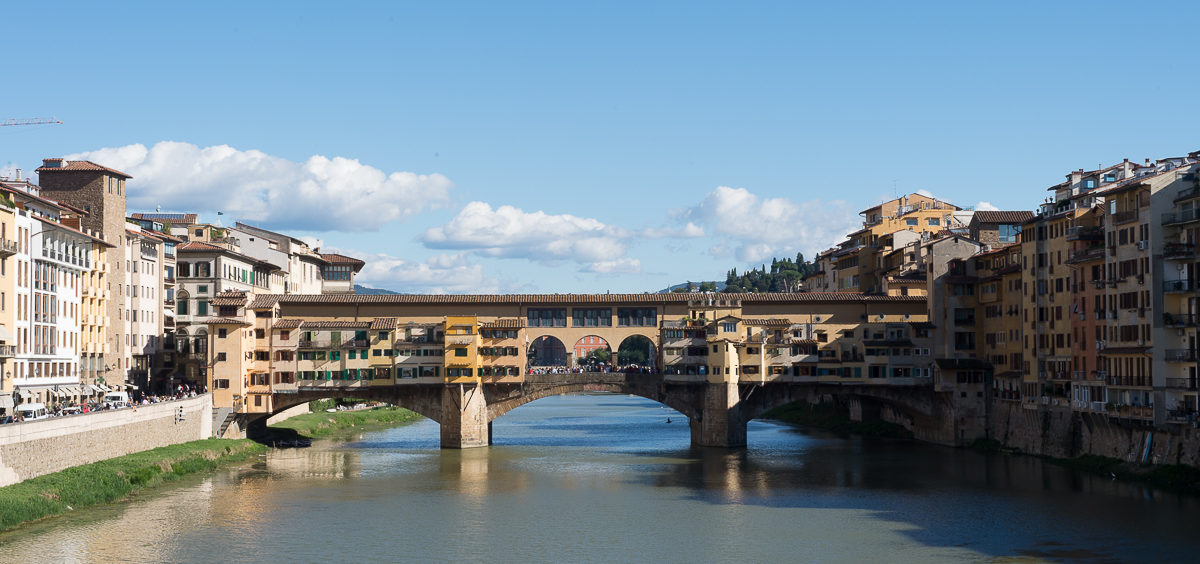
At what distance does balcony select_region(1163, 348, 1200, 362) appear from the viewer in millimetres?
65000

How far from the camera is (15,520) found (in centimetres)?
5134

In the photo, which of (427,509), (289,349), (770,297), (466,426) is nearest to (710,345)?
(770,297)

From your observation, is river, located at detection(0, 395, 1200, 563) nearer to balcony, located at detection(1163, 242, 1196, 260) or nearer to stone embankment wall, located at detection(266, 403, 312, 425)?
balcony, located at detection(1163, 242, 1196, 260)

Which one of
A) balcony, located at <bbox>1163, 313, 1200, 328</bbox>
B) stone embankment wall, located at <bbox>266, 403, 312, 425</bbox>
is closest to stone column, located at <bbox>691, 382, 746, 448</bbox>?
stone embankment wall, located at <bbox>266, 403, 312, 425</bbox>

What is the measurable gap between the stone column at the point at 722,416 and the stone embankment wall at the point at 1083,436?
16.5m

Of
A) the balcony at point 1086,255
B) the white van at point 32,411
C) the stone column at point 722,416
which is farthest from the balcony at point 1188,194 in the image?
the white van at point 32,411

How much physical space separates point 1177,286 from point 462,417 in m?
44.4

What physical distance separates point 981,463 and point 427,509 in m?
35.1

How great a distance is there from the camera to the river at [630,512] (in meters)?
50.7

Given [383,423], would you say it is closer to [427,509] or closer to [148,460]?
[148,460]

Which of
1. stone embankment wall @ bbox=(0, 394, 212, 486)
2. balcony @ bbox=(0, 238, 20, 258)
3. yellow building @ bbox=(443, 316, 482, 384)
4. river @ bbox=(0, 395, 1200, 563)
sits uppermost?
balcony @ bbox=(0, 238, 20, 258)

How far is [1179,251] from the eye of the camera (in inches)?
2581

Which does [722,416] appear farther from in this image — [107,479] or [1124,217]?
[107,479]

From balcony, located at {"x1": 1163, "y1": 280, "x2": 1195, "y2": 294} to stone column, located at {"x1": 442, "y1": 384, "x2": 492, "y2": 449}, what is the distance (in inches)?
1686
